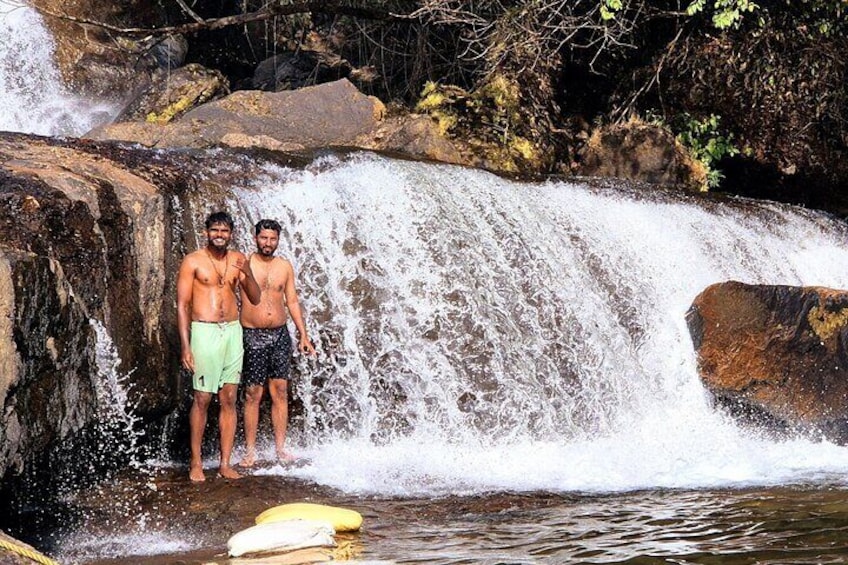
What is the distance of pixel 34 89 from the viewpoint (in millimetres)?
13656

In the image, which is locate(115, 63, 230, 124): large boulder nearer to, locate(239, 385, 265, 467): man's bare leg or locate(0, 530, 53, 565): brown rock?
locate(239, 385, 265, 467): man's bare leg

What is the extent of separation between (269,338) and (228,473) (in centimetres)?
93

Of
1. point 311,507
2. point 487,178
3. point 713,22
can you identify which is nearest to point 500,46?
point 713,22

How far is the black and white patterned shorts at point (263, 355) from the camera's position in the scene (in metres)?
6.92

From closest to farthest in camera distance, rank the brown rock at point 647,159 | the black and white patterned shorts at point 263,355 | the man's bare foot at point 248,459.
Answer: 1. the man's bare foot at point 248,459
2. the black and white patterned shorts at point 263,355
3. the brown rock at point 647,159

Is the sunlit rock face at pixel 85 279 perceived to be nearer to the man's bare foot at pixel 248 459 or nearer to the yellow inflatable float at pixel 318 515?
the man's bare foot at pixel 248 459

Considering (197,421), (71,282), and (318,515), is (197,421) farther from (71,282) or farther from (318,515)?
(318,515)

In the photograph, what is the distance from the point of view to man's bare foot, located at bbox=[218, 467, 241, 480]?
255 inches

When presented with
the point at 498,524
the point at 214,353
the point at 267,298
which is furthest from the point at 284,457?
the point at 498,524

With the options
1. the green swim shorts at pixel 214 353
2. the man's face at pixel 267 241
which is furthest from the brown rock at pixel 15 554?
the man's face at pixel 267 241

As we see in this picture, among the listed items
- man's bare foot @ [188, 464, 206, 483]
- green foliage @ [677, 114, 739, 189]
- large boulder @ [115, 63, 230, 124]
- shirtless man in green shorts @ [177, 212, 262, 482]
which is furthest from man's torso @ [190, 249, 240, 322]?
green foliage @ [677, 114, 739, 189]

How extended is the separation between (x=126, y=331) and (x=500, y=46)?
328 inches

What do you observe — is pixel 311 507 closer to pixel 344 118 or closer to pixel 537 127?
pixel 344 118

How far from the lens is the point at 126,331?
21.6 ft
